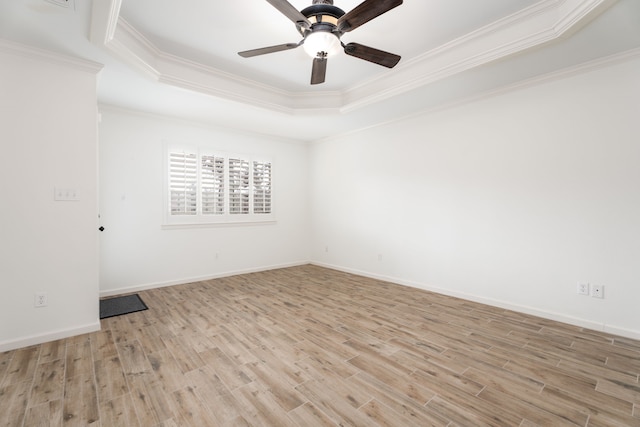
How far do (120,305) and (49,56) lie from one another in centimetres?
277

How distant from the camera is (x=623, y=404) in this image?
1.76 metres

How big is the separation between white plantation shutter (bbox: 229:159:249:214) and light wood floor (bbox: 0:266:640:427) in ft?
7.38

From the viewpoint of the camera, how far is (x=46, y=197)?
2.62 metres

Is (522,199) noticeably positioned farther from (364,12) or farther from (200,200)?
(200,200)

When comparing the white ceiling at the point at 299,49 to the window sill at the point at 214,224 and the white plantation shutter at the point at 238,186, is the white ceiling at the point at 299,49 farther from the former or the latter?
the window sill at the point at 214,224

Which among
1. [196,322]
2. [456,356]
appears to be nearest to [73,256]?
[196,322]

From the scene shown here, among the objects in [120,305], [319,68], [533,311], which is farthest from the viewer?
[120,305]

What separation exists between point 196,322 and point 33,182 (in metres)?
2.00

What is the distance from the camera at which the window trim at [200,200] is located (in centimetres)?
447

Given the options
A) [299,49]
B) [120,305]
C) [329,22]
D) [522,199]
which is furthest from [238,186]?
[522,199]

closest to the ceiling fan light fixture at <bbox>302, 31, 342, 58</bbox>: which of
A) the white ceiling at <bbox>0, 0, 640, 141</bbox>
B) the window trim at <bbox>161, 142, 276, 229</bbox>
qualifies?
the white ceiling at <bbox>0, 0, 640, 141</bbox>

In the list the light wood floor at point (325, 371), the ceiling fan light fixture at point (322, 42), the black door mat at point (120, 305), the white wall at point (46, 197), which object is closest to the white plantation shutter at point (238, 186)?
the black door mat at point (120, 305)

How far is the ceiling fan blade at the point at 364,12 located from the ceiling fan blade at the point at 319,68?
36cm

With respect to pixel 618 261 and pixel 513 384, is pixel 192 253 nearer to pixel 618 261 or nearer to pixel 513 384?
pixel 513 384
